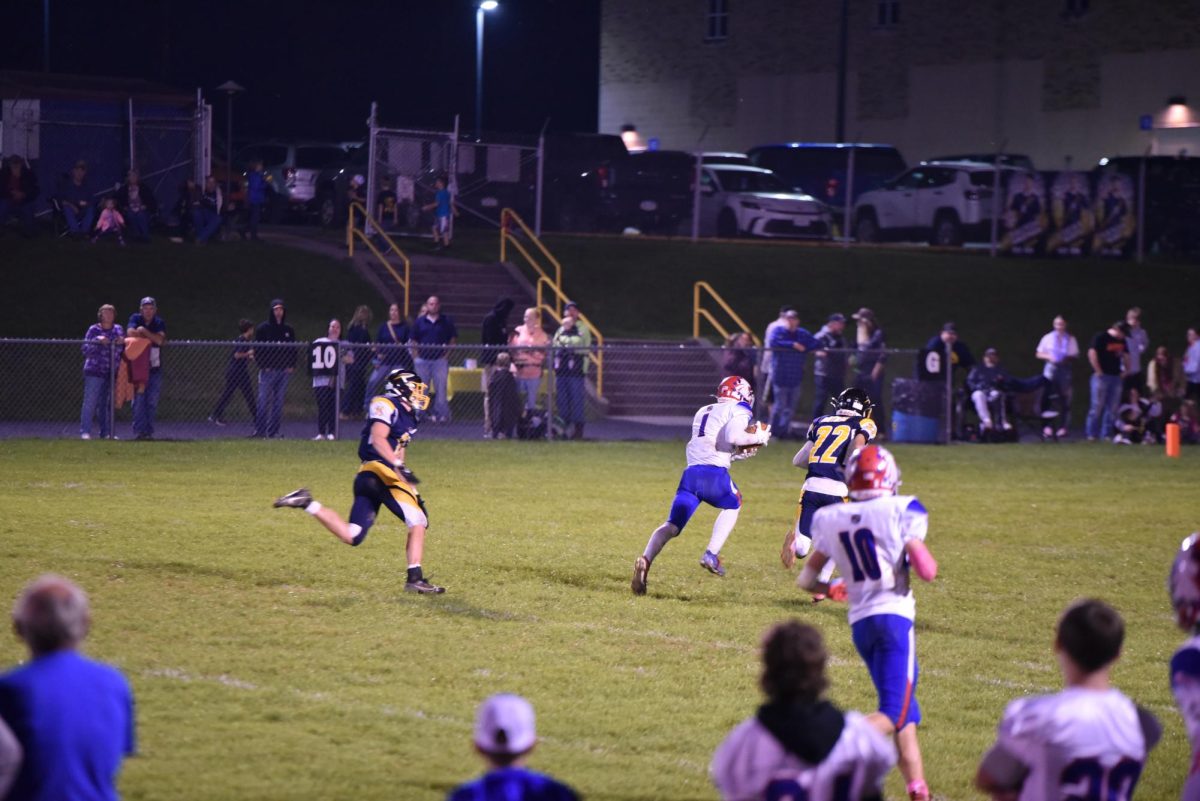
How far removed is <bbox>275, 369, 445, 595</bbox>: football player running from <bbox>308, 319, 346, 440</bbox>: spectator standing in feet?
34.0

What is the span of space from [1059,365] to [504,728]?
22.3 metres

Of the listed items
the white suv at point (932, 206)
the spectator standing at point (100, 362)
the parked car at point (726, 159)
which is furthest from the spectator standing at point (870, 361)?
the parked car at point (726, 159)

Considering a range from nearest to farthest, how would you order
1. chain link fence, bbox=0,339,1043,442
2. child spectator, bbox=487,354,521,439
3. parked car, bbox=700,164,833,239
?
chain link fence, bbox=0,339,1043,442, child spectator, bbox=487,354,521,439, parked car, bbox=700,164,833,239

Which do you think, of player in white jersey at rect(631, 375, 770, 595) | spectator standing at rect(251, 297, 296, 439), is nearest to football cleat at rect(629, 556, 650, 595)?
player in white jersey at rect(631, 375, 770, 595)

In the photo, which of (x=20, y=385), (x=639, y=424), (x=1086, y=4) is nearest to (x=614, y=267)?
(x=639, y=424)

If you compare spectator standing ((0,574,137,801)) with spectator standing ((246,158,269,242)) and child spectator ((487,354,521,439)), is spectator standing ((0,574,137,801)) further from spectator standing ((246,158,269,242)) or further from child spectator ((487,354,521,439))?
spectator standing ((246,158,269,242))

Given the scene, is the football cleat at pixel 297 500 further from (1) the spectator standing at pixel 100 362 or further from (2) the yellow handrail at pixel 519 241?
(2) the yellow handrail at pixel 519 241

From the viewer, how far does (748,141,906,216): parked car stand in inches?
1441

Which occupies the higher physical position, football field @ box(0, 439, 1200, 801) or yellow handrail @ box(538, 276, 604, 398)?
yellow handrail @ box(538, 276, 604, 398)

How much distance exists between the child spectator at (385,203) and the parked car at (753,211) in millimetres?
7180

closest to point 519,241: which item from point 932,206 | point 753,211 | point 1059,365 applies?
point 753,211

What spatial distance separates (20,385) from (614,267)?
490 inches

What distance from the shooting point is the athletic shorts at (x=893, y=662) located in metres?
6.67

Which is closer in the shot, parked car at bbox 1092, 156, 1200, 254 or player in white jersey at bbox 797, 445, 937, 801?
player in white jersey at bbox 797, 445, 937, 801
